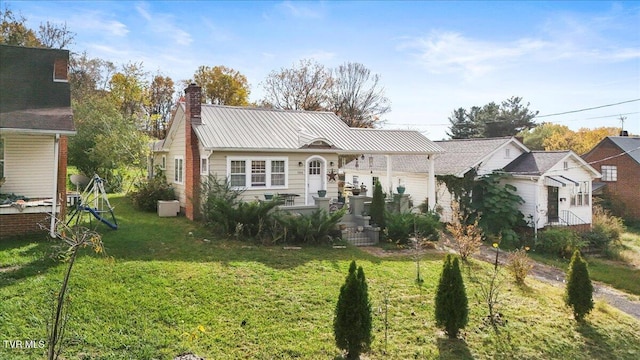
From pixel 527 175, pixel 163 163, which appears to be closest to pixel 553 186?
pixel 527 175

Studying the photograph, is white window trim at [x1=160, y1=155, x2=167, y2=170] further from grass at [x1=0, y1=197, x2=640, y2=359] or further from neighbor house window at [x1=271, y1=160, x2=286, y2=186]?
grass at [x1=0, y1=197, x2=640, y2=359]

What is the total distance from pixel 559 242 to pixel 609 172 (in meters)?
15.8

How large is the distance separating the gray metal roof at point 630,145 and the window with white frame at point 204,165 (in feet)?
96.0

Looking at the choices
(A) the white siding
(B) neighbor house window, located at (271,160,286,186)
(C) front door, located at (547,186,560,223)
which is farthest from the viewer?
(C) front door, located at (547,186,560,223)

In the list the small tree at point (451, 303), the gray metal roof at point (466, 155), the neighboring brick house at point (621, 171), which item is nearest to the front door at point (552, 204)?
the gray metal roof at point (466, 155)

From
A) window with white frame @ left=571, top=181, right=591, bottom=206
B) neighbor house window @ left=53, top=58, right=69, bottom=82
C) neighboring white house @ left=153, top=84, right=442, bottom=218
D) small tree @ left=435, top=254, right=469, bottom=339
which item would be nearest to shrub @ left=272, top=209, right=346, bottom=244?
neighboring white house @ left=153, top=84, right=442, bottom=218

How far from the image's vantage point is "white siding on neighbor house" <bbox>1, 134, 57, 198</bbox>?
1342 centimetres

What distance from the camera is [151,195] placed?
19.0m

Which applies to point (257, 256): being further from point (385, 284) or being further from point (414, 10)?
point (414, 10)

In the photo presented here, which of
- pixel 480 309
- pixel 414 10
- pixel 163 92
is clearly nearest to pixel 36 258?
pixel 480 309

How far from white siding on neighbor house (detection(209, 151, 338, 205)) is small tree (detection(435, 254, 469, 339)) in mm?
9454

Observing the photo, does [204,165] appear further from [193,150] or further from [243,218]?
[243,218]

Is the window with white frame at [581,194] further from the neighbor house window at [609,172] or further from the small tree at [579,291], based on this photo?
the small tree at [579,291]

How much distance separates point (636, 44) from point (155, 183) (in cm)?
2210
